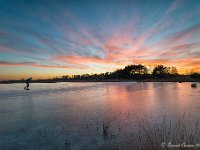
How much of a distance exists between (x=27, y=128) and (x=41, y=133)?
56.1 inches

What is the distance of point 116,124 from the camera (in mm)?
10922

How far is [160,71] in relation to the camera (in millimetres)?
141375

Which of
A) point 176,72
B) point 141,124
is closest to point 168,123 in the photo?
point 141,124

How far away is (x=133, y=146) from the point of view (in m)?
7.41

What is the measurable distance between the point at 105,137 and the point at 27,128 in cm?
457

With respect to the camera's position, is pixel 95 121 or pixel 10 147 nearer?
pixel 10 147

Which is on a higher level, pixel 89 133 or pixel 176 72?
pixel 176 72

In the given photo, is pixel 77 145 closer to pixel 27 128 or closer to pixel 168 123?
pixel 27 128

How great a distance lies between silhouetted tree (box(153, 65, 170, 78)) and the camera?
139 meters

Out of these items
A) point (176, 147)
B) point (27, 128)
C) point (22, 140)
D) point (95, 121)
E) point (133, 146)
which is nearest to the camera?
point (176, 147)

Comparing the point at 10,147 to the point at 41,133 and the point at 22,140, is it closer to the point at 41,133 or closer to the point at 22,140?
the point at 22,140

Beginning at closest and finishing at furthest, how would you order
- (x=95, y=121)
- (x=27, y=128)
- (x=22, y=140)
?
1. (x=22, y=140)
2. (x=27, y=128)
3. (x=95, y=121)

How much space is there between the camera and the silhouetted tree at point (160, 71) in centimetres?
13851

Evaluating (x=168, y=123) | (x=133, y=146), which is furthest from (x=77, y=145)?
(x=168, y=123)
